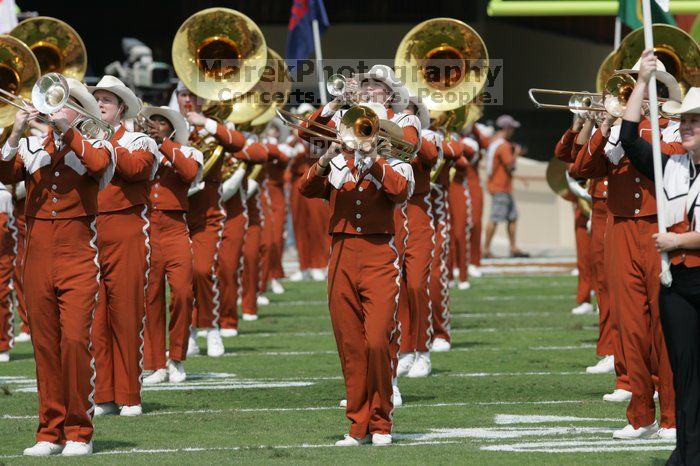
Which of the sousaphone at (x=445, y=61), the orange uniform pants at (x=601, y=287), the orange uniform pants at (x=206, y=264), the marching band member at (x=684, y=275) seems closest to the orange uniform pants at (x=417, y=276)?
the orange uniform pants at (x=601, y=287)

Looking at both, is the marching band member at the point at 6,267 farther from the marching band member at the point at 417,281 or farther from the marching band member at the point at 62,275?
the marching band member at the point at 62,275

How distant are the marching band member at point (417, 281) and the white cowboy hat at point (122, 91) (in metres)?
2.29

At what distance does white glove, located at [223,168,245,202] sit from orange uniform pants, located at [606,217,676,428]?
222 inches

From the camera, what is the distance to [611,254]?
9984 millimetres

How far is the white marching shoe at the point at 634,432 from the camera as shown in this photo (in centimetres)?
952

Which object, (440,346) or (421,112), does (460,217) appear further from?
(421,112)

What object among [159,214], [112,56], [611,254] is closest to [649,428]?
[611,254]

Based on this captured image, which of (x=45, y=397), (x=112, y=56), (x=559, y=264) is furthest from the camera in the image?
(x=112, y=56)

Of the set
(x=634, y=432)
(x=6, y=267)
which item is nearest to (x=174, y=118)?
(x=6, y=267)

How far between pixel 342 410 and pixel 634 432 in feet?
6.71

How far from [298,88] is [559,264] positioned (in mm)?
4547

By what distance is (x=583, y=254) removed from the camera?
54.6 ft

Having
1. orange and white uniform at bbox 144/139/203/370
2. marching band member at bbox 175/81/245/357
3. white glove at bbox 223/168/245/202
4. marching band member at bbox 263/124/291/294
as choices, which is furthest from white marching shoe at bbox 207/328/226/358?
marching band member at bbox 263/124/291/294

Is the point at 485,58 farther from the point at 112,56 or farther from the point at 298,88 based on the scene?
the point at 112,56
